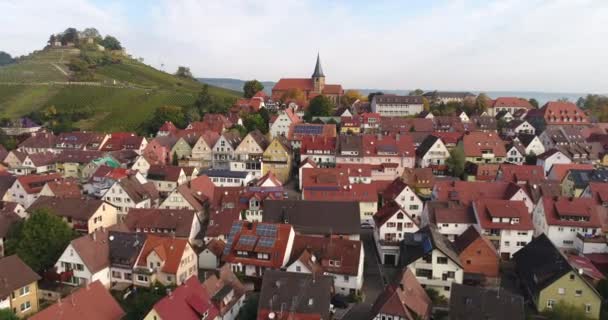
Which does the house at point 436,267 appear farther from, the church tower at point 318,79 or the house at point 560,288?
the church tower at point 318,79

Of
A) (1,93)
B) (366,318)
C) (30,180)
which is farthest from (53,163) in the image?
(1,93)

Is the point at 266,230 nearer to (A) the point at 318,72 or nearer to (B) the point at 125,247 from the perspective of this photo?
(B) the point at 125,247

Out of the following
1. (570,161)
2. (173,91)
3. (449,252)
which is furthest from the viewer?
(173,91)

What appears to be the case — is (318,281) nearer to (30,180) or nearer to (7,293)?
(7,293)

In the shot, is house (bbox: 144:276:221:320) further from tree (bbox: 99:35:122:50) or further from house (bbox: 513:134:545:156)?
tree (bbox: 99:35:122:50)

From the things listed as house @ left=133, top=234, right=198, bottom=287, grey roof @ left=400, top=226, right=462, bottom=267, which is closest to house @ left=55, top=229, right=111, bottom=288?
house @ left=133, top=234, right=198, bottom=287

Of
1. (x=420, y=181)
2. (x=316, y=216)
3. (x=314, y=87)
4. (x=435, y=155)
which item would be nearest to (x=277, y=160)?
(x=420, y=181)
